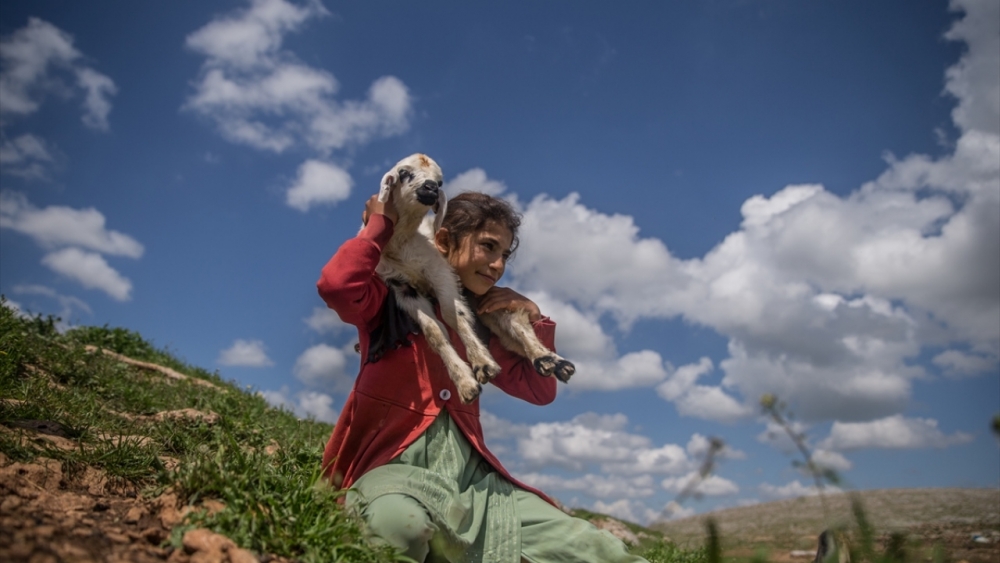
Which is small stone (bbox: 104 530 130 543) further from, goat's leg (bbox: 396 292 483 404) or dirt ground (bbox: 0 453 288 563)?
goat's leg (bbox: 396 292 483 404)

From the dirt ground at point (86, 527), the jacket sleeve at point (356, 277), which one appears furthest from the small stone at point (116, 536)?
the jacket sleeve at point (356, 277)

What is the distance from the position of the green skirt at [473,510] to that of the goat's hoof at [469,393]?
0.20m

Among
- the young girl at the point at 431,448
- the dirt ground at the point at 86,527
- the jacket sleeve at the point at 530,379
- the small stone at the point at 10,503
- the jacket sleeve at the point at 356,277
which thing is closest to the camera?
the dirt ground at the point at 86,527

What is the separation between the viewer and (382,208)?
3.54 metres

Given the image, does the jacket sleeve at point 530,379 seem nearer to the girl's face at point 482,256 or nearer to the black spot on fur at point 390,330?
the girl's face at point 482,256

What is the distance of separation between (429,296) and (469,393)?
0.69m

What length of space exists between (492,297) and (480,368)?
0.60 meters

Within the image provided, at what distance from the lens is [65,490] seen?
3.39 meters

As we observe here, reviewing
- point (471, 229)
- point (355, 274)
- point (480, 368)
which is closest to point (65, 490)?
point (355, 274)

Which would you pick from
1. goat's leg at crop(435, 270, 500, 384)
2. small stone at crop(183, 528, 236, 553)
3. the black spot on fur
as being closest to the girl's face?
goat's leg at crop(435, 270, 500, 384)

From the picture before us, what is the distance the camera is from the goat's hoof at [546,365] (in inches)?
135

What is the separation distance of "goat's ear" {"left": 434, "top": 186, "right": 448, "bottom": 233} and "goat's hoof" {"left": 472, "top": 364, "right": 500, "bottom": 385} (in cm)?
85

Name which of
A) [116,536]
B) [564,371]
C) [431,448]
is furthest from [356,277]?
[116,536]

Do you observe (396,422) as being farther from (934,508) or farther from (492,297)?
(934,508)
